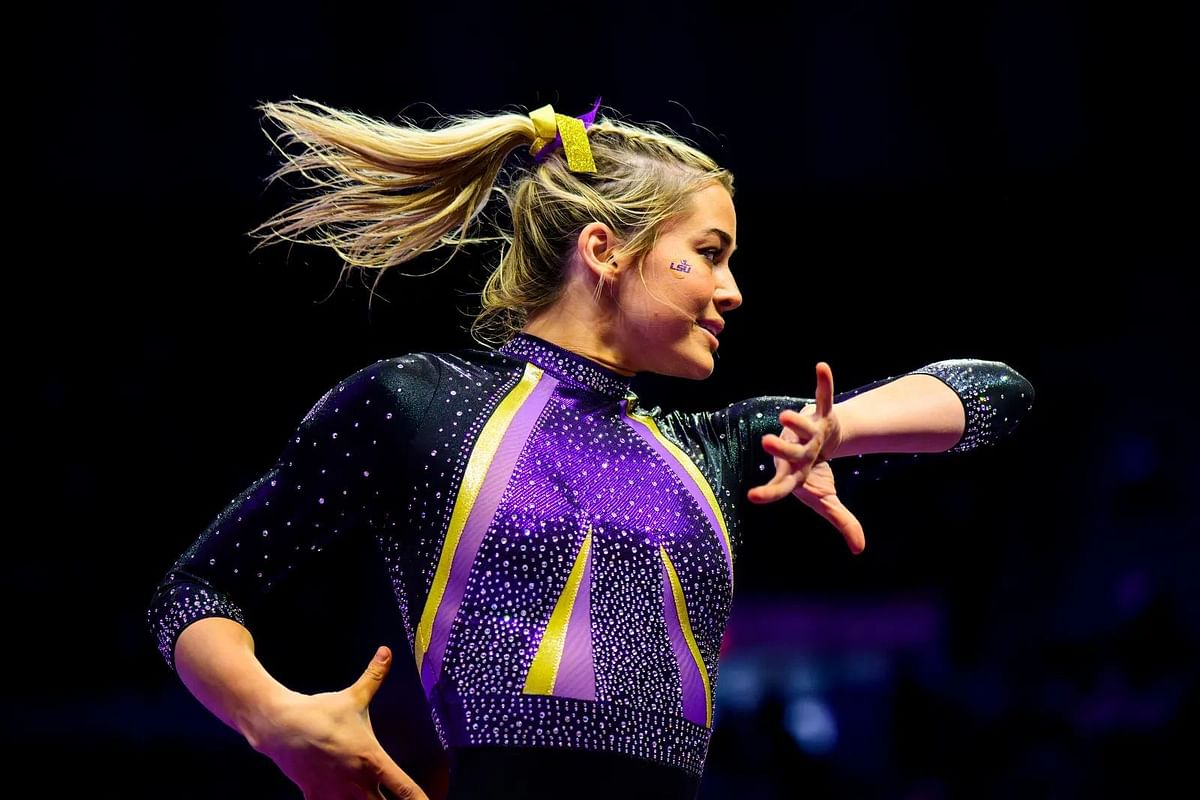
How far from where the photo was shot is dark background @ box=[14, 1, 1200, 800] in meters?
3.41

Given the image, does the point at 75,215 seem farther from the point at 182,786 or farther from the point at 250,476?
the point at 182,786

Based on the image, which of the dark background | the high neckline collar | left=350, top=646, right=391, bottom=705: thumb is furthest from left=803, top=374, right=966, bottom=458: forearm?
the dark background

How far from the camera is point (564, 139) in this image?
1623 millimetres

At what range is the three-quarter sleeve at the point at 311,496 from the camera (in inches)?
53.5

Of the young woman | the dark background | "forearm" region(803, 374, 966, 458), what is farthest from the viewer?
the dark background

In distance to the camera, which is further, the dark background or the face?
the dark background

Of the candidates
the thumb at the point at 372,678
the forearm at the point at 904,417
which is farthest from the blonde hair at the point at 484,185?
the thumb at the point at 372,678

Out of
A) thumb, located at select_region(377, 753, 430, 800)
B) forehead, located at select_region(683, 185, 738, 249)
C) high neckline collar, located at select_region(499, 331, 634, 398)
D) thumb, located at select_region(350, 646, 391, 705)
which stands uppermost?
forehead, located at select_region(683, 185, 738, 249)

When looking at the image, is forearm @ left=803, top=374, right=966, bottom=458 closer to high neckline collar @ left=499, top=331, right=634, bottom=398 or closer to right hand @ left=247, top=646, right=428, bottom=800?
high neckline collar @ left=499, top=331, right=634, bottom=398

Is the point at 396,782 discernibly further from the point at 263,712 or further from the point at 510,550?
the point at 510,550

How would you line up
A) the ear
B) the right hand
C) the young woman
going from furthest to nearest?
the ear < the young woman < the right hand

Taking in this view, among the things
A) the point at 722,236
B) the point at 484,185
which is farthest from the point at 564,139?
the point at 722,236

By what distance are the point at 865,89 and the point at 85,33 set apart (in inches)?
84.4

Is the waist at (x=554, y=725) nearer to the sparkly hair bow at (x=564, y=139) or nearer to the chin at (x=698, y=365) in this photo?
the chin at (x=698, y=365)
